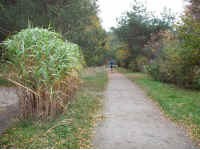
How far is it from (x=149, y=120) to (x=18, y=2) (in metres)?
9.46

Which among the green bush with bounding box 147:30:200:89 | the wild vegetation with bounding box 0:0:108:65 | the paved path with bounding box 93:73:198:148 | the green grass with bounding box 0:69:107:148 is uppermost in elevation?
the wild vegetation with bounding box 0:0:108:65

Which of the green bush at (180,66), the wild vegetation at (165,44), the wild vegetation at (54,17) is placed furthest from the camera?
the wild vegetation at (54,17)

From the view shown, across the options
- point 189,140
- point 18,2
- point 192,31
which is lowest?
point 189,140

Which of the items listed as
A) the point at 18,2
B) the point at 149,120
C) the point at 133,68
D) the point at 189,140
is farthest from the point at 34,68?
the point at 133,68

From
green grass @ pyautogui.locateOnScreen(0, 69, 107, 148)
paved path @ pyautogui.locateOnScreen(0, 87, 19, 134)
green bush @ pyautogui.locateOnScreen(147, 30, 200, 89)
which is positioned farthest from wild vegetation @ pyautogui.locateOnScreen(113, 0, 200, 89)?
paved path @ pyautogui.locateOnScreen(0, 87, 19, 134)

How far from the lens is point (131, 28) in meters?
29.9

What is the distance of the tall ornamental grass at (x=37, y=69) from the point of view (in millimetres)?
6359

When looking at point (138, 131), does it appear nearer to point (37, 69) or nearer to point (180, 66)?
point (37, 69)

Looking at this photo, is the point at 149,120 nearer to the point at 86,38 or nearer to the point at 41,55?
the point at 41,55

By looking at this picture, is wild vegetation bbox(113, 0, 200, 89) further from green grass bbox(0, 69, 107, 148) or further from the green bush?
green grass bbox(0, 69, 107, 148)

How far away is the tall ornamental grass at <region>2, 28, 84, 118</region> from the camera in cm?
636

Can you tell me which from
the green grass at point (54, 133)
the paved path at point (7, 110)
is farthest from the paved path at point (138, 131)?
the paved path at point (7, 110)

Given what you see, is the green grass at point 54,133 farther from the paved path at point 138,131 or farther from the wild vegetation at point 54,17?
the wild vegetation at point 54,17

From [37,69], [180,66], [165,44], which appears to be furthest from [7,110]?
[165,44]
